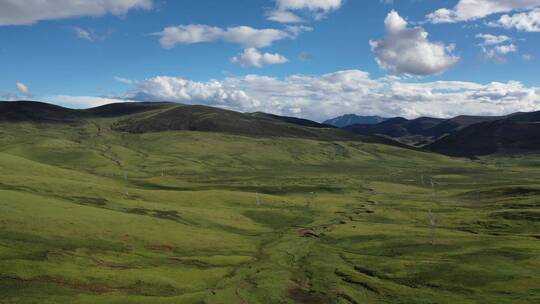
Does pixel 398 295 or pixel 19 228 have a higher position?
pixel 19 228

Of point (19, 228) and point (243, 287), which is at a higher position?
point (19, 228)

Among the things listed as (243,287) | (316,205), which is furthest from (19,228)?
(316,205)

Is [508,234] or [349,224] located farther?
[349,224]

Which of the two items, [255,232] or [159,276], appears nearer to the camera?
[159,276]

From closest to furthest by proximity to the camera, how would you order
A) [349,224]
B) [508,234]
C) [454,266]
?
[454,266], [508,234], [349,224]

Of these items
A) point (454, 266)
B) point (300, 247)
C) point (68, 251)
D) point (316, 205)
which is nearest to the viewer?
point (68, 251)

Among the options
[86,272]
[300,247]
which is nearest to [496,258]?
[300,247]

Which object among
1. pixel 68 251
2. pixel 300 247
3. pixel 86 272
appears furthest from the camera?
pixel 300 247

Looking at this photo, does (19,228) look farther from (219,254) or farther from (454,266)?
(454,266)

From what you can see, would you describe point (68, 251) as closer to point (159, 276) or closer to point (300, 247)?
point (159, 276)
